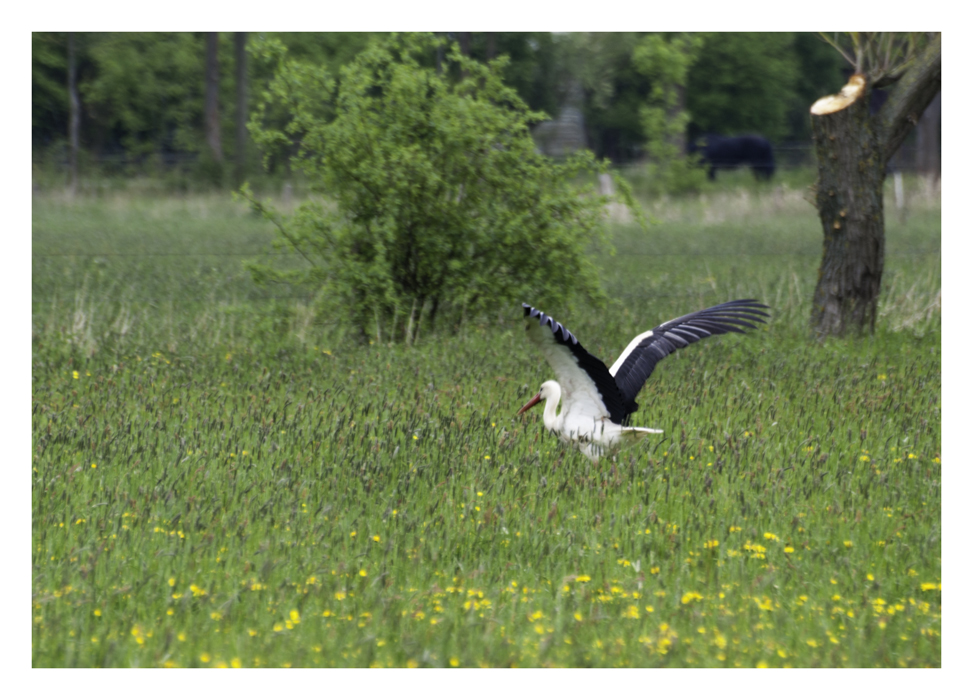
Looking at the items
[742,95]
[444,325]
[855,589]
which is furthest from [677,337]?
[742,95]

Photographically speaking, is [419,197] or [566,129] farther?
[566,129]

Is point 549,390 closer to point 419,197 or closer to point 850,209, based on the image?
point 419,197

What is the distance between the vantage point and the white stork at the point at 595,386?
196 inches

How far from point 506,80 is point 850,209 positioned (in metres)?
33.9

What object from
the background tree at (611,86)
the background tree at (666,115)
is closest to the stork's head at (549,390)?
the background tree at (666,115)

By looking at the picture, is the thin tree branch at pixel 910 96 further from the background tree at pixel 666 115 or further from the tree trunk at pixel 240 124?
the tree trunk at pixel 240 124

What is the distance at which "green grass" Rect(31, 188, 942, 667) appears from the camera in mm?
3549

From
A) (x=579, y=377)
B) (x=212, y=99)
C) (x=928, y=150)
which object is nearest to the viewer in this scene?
(x=579, y=377)

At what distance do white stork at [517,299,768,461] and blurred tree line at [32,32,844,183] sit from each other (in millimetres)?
35336

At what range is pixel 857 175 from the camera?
29.7 feet

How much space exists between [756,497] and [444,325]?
5288mm

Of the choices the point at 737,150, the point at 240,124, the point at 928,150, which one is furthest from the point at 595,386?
the point at 737,150

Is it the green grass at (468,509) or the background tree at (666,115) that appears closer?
the green grass at (468,509)

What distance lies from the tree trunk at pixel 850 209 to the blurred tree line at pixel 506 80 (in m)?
32.1
